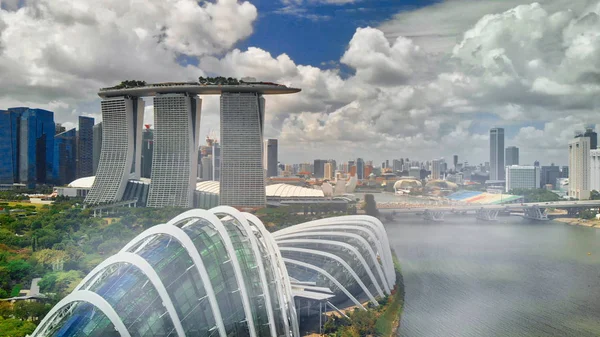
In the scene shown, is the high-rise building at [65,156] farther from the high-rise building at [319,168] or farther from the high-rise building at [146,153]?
the high-rise building at [319,168]

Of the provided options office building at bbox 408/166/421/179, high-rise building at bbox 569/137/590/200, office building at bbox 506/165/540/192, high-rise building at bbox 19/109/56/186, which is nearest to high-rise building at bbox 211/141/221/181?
high-rise building at bbox 19/109/56/186

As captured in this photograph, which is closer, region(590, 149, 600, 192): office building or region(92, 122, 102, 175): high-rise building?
region(590, 149, 600, 192): office building

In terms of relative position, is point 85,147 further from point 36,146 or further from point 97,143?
point 36,146

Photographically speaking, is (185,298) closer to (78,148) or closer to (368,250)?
(368,250)

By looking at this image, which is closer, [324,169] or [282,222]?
[282,222]

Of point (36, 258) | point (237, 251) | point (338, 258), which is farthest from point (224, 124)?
point (237, 251)

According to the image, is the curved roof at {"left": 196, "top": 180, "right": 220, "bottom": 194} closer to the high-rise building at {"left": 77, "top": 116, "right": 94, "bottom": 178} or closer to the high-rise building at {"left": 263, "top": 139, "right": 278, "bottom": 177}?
the high-rise building at {"left": 77, "top": 116, "right": 94, "bottom": 178}

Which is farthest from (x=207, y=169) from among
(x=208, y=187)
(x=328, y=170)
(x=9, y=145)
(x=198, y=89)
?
(x=198, y=89)
